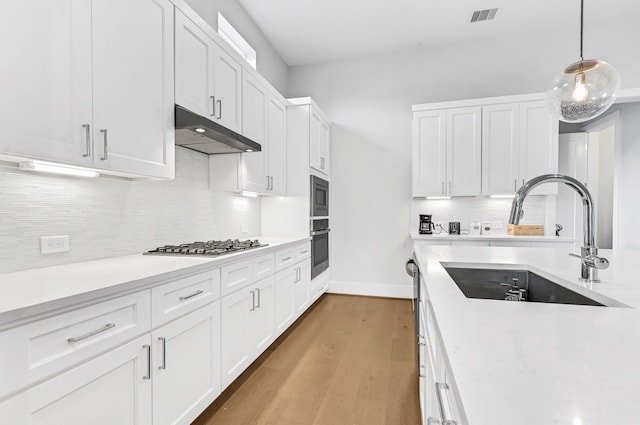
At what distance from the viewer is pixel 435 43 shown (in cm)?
416

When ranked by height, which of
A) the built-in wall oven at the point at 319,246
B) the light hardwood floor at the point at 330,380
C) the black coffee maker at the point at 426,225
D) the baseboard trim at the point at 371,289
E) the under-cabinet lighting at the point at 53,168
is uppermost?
the under-cabinet lighting at the point at 53,168

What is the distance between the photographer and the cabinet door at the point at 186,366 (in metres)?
1.44

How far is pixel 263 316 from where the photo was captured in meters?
2.46

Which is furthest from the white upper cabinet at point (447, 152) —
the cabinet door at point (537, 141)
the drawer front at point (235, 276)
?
the drawer front at point (235, 276)

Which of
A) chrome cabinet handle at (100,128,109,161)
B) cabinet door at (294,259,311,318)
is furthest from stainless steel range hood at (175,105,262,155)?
cabinet door at (294,259,311,318)

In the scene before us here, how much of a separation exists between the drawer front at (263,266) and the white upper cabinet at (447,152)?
7.24ft

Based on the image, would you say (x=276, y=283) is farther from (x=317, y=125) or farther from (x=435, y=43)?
(x=435, y=43)

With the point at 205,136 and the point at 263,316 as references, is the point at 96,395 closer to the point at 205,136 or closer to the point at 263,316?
the point at 263,316

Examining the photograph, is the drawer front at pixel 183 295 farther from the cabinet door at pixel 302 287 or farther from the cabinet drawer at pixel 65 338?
the cabinet door at pixel 302 287

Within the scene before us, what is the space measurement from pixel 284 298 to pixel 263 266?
0.56 m

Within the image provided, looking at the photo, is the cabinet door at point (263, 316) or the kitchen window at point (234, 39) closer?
the cabinet door at point (263, 316)

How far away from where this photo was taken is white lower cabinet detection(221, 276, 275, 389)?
1.96m

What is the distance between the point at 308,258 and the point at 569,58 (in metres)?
4.01

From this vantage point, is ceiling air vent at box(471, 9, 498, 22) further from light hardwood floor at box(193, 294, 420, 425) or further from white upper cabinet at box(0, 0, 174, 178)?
light hardwood floor at box(193, 294, 420, 425)
